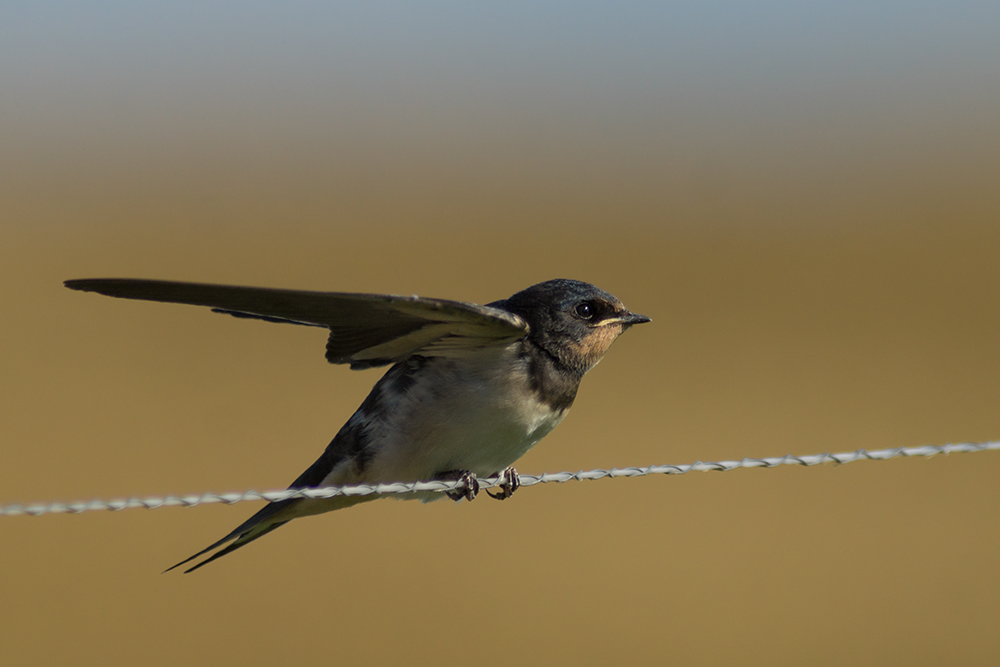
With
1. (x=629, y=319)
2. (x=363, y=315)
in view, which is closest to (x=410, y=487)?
(x=363, y=315)

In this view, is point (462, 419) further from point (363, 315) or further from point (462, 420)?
point (363, 315)

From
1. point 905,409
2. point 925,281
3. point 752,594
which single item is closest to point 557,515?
point 752,594

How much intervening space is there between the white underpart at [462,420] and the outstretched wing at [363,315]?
3.6 inches

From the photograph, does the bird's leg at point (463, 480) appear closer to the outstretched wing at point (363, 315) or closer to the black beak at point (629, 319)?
the outstretched wing at point (363, 315)

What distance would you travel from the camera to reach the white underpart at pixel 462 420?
368 cm

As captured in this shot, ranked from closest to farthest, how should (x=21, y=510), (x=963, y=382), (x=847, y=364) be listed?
(x=21, y=510)
(x=963, y=382)
(x=847, y=364)

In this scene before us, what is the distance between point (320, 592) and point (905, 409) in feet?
24.6

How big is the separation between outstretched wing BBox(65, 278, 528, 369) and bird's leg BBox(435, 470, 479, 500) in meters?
0.47

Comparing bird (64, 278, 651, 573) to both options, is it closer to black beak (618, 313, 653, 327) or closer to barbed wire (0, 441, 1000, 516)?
A: black beak (618, 313, 653, 327)

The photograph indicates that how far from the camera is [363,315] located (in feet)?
11.2

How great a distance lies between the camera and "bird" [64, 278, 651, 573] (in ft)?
11.6

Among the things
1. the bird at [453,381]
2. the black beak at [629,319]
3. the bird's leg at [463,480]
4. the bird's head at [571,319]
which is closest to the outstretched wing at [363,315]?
the bird at [453,381]

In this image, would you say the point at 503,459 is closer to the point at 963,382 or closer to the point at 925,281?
the point at 963,382

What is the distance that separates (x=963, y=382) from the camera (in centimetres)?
1285
